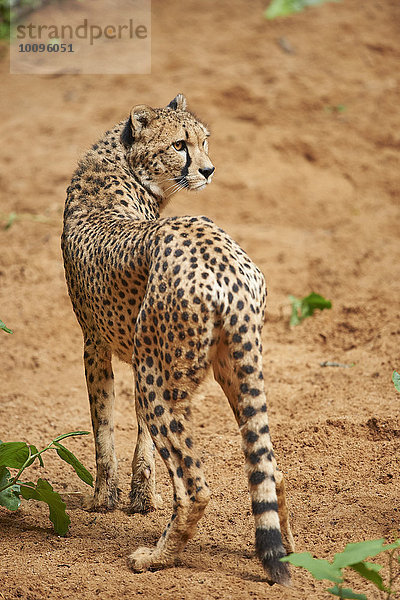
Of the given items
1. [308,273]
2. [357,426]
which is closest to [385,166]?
[308,273]

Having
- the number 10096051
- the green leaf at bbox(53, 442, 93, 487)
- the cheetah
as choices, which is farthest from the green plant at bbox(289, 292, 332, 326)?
the number 10096051

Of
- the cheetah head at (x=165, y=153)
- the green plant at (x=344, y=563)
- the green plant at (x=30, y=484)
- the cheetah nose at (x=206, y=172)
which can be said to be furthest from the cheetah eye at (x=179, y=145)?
the green plant at (x=344, y=563)

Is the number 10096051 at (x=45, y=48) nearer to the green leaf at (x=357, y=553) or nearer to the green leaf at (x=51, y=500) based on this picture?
the green leaf at (x=51, y=500)

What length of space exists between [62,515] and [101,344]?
3.57 ft

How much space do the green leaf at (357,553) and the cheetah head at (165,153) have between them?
9.00 ft

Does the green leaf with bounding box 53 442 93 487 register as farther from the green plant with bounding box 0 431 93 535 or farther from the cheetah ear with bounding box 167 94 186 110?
the cheetah ear with bounding box 167 94 186 110

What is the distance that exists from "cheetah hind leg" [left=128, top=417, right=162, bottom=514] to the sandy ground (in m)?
0.09

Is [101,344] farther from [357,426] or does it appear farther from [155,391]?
[357,426]

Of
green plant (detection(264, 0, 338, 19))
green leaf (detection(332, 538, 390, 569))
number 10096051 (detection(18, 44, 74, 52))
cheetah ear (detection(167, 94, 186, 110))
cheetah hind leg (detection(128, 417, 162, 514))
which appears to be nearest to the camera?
green leaf (detection(332, 538, 390, 569))

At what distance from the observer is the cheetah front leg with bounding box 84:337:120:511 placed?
4.77 metres

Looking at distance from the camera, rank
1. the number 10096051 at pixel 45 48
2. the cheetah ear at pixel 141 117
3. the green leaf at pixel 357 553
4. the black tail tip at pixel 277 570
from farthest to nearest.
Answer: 1. the number 10096051 at pixel 45 48
2. the cheetah ear at pixel 141 117
3. the black tail tip at pixel 277 570
4. the green leaf at pixel 357 553

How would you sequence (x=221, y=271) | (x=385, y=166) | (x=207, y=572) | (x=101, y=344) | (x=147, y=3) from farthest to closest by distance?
(x=147, y=3), (x=385, y=166), (x=101, y=344), (x=207, y=572), (x=221, y=271)

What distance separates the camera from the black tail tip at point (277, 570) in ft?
11.1

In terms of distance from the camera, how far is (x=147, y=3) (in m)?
15.7
